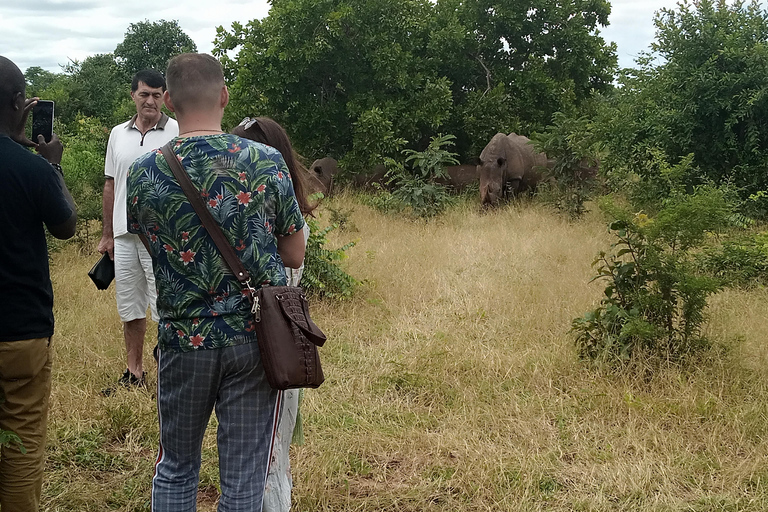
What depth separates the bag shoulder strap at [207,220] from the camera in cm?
219

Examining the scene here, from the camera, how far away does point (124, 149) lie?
4.32m

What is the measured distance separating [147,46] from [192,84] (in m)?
37.2

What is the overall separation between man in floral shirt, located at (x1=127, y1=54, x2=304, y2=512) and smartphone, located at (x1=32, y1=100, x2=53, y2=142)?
104cm

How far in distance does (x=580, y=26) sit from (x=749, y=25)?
16.5 ft

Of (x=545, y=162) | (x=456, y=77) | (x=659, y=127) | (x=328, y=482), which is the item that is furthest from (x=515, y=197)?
(x=328, y=482)

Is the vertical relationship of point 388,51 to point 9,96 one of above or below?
above

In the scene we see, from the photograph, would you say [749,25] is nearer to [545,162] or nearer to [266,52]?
[545,162]

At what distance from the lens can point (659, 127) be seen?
1076cm

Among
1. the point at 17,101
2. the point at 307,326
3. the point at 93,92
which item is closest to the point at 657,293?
the point at 307,326

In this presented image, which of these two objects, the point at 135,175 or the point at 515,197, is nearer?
the point at 135,175

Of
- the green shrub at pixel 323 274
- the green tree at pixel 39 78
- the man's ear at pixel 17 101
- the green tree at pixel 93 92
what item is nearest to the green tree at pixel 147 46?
the green tree at pixel 39 78

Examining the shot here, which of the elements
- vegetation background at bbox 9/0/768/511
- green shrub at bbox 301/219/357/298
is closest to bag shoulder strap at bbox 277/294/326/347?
vegetation background at bbox 9/0/768/511

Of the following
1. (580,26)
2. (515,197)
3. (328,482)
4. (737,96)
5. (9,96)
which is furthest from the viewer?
(580,26)

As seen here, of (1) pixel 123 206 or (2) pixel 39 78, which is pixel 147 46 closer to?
(2) pixel 39 78
